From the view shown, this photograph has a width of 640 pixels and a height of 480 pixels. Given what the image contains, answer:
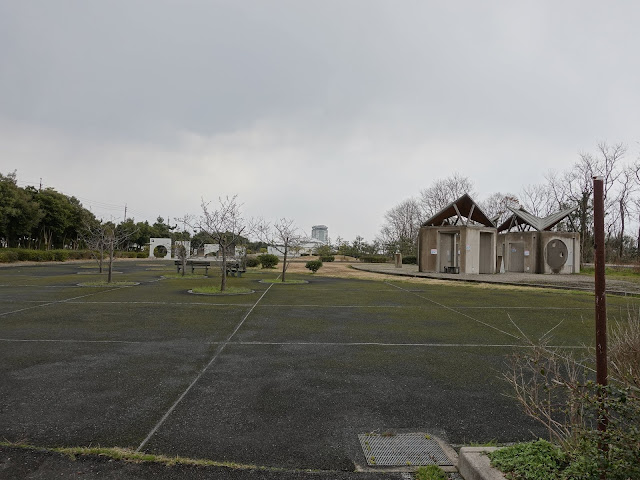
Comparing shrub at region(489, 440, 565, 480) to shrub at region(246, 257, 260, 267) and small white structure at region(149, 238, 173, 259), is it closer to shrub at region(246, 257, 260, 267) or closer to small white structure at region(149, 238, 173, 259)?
shrub at region(246, 257, 260, 267)

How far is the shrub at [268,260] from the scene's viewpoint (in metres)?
31.6

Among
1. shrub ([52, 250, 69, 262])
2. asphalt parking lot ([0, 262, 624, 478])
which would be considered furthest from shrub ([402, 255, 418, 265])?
shrub ([52, 250, 69, 262])

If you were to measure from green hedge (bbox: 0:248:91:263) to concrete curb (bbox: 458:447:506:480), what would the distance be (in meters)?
38.0

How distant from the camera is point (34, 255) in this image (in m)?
34.2

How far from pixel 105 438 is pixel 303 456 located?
1590mm

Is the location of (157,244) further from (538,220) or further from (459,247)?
(538,220)

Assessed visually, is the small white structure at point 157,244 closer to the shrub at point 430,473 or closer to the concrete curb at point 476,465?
the shrub at point 430,473

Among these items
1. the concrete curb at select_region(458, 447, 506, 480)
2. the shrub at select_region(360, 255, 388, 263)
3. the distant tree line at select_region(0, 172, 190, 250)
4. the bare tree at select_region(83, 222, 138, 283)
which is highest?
the distant tree line at select_region(0, 172, 190, 250)

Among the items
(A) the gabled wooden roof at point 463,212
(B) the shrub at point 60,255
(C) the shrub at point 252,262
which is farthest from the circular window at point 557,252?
(B) the shrub at point 60,255

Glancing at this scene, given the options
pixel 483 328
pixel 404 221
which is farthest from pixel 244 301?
pixel 404 221

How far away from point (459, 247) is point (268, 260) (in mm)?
15207

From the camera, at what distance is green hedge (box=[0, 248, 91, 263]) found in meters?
31.2

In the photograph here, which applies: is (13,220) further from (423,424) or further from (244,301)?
(423,424)

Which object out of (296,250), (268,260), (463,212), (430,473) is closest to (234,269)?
(268,260)
